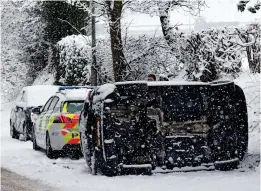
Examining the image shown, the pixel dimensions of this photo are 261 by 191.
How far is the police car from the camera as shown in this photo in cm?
1221

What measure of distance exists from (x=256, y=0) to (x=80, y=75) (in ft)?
68.6

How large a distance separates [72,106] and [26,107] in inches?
177

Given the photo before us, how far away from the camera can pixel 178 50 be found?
2116cm

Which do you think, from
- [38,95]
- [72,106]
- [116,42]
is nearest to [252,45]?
[72,106]

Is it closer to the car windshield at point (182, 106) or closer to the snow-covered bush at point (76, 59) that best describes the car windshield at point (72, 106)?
the car windshield at point (182, 106)

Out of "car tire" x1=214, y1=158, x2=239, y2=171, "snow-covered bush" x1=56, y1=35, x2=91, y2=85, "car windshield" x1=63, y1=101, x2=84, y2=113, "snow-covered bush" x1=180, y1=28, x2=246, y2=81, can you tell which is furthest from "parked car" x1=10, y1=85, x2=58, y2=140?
"snow-covered bush" x1=56, y1=35, x2=91, y2=85

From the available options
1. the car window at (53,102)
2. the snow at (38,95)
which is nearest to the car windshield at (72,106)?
the car window at (53,102)

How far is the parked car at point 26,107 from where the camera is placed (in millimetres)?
16719

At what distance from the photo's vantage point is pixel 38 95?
58.6ft

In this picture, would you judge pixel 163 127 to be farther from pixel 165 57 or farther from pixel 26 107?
pixel 165 57

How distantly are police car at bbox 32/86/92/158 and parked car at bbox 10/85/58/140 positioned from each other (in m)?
3.11

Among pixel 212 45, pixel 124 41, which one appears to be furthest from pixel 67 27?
pixel 212 45

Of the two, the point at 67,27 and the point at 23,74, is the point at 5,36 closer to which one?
the point at 23,74

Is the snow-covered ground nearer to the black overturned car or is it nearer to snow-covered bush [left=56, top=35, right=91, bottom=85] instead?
→ the black overturned car
